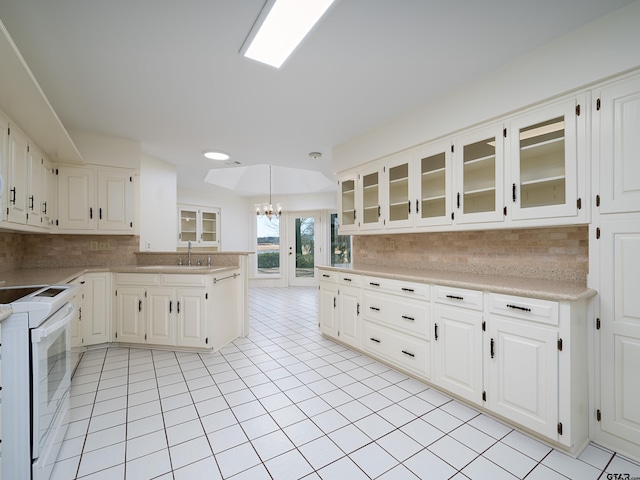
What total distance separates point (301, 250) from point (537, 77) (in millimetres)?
6501

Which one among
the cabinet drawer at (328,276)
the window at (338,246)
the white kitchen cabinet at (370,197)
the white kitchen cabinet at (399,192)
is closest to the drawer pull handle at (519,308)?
the white kitchen cabinet at (399,192)

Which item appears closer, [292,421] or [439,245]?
[292,421]

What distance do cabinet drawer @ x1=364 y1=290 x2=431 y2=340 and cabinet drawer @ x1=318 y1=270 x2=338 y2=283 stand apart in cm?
52

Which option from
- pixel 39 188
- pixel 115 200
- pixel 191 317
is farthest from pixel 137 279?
pixel 39 188

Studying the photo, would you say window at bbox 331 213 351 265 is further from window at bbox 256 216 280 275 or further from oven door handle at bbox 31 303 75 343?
oven door handle at bbox 31 303 75 343

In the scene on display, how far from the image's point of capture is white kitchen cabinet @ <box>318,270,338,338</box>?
3.43 metres

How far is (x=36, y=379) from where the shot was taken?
1328 mm

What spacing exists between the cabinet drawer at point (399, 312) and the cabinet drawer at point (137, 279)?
2.34 meters

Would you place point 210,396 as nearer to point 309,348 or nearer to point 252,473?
point 252,473

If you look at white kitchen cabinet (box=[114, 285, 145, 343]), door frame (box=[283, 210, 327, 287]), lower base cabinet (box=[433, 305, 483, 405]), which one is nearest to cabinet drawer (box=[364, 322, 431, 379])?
lower base cabinet (box=[433, 305, 483, 405])

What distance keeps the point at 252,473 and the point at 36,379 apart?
1134 mm

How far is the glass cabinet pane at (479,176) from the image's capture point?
2307mm

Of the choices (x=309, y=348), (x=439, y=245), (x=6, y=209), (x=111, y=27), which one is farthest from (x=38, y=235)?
(x=439, y=245)

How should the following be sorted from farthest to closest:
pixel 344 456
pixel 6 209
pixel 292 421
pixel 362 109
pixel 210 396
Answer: pixel 362 109
pixel 210 396
pixel 6 209
pixel 292 421
pixel 344 456
